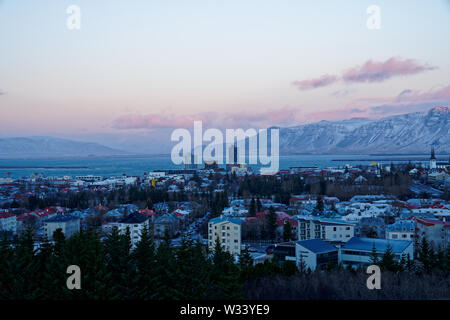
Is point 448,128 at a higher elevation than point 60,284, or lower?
higher

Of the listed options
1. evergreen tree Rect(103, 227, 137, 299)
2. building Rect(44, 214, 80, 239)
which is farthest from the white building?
evergreen tree Rect(103, 227, 137, 299)

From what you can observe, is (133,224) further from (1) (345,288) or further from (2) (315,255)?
(1) (345,288)

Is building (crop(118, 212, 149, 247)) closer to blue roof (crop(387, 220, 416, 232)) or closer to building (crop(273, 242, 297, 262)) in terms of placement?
building (crop(273, 242, 297, 262))

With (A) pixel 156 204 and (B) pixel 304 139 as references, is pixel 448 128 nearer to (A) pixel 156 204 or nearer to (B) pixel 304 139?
(B) pixel 304 139

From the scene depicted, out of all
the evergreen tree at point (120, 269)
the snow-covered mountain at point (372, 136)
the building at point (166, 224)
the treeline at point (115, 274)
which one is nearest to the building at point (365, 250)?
the treeline at point (115, 274)

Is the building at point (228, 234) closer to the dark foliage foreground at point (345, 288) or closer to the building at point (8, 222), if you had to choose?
the dark foliage foreground at point (345, 288)
